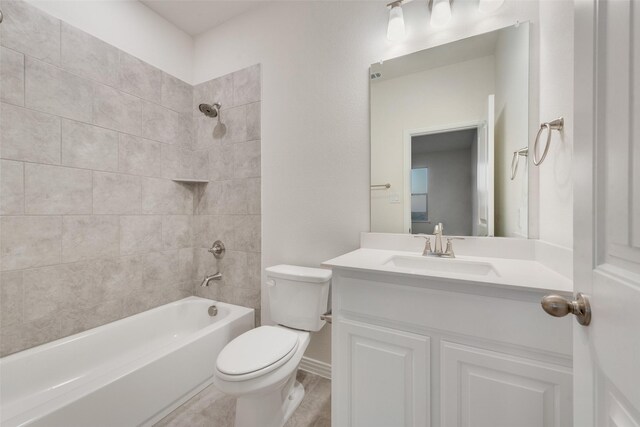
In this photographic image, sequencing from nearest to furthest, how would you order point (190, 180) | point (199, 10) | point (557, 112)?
point (557, 112)
point (199, 10)
point (190, 180)

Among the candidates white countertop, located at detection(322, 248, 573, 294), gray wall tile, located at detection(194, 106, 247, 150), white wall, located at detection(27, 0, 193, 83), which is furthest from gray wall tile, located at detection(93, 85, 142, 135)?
white countertop, located at detection(322, 248, 573, 294)

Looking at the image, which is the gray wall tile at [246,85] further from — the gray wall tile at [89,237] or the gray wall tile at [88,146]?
the gray wall tile at [89,237]

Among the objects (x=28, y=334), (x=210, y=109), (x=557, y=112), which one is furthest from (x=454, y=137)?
(x=28, y=334)

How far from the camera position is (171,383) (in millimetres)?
1388

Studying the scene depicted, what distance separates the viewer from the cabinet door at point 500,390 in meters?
0.75

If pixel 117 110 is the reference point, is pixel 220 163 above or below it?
below

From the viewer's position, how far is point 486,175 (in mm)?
1275

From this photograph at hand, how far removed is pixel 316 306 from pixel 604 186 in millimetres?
1296

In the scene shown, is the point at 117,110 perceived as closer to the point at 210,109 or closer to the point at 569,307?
the point at 210,109

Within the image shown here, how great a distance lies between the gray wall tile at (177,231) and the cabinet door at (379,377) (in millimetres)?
1610

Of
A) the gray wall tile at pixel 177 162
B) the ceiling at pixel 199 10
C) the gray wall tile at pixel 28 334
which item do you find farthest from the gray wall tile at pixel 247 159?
the gray wall tile at pixel 28 334

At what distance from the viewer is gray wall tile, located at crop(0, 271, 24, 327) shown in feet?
4.24

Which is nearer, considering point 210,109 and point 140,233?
point 140,233

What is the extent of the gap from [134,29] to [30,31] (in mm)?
620
